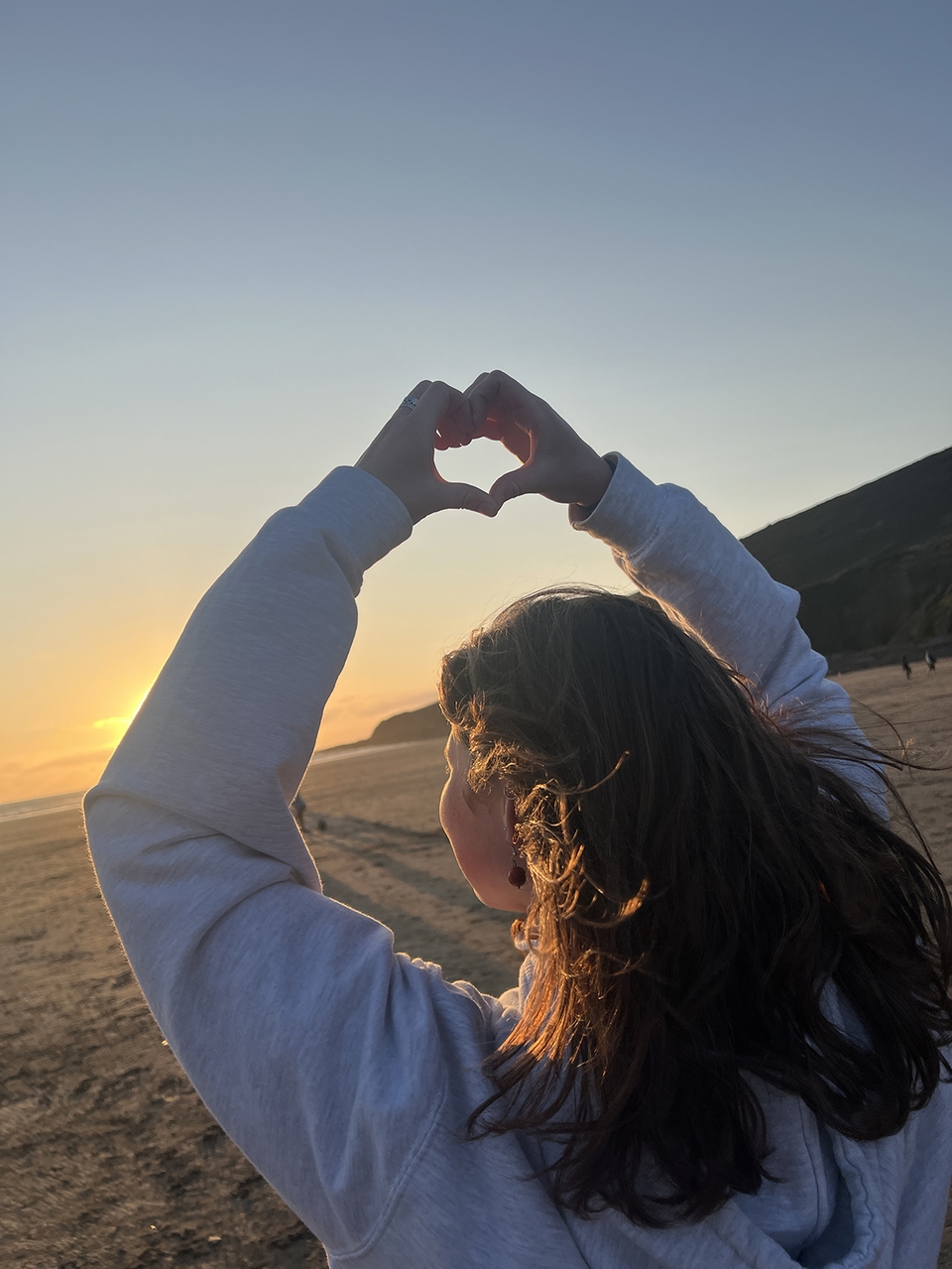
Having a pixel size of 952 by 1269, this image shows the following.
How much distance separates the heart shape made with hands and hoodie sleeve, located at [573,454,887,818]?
0.06 meters

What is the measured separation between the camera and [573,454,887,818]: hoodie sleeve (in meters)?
1.59

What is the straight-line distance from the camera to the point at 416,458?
124cm

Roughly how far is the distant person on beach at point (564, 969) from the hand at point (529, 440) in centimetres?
33

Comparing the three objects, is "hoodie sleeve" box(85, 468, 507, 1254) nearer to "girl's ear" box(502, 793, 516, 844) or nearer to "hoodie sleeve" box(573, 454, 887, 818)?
"girl's ear" box(502, 793, 516, 844)

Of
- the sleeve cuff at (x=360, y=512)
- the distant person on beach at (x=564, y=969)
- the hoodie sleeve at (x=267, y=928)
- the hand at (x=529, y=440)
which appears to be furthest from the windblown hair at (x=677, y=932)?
the hand at (x=529, y=440)

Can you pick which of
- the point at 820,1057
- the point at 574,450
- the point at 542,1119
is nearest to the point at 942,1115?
the point at 820,1057

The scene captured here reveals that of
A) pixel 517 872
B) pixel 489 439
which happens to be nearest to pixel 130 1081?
pixel 517 872

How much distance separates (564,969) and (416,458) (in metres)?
0.74

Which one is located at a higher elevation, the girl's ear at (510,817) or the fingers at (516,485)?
Result: the fingers at (516,485)

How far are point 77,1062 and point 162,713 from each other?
185 inches

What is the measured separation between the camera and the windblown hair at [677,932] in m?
0.92

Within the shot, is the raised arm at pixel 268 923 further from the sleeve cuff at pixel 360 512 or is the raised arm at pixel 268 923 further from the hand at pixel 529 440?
the hand at pixel 529 440

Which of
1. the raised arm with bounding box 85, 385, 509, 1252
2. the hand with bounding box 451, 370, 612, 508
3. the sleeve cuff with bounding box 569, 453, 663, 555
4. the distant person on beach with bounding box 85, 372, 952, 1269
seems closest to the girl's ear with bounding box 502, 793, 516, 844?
the distant person on beach with bounding box 85, 372, 952, 1269

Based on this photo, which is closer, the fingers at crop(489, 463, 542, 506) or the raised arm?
the raised arm
